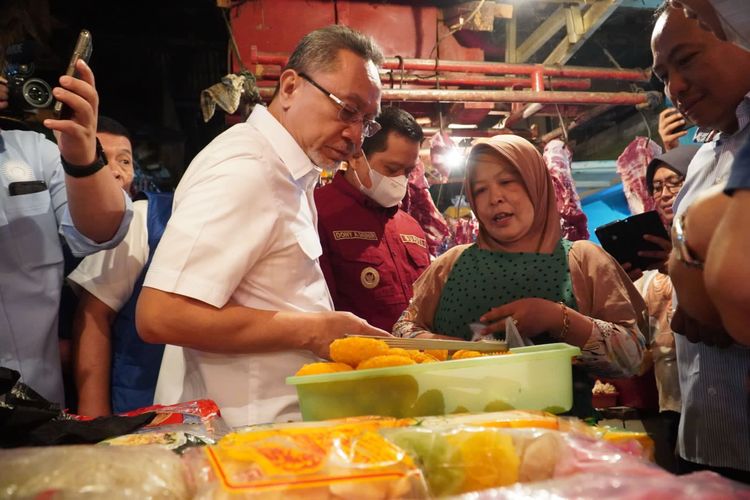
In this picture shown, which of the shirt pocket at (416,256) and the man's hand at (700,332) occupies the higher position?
the shirt pocket at (416,256)

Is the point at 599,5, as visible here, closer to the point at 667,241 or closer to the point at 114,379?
the point at 667,241

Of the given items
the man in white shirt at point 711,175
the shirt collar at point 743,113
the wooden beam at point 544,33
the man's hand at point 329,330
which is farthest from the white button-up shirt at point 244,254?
the wooden beam at point 544,33

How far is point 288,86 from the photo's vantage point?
1982 mm

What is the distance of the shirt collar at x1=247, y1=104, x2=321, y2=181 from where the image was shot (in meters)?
1.79

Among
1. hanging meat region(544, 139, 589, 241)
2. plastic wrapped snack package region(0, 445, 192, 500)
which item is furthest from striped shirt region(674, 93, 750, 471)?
hanging meat region(544, 139, 589, 241)

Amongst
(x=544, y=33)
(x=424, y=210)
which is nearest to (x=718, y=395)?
(x=424, y=210)

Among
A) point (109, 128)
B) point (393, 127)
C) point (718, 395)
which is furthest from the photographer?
point (393, 127)

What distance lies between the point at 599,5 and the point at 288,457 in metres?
5.22

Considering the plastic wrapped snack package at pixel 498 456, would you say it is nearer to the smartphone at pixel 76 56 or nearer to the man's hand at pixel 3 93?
the smartphone at pixel 76 56

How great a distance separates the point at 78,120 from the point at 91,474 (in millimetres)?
1253

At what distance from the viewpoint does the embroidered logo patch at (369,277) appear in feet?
9.67

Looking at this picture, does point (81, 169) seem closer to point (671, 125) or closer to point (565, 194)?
point (671, 125)

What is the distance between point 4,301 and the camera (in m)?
1.78

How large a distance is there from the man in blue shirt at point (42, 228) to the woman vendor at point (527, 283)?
1191mm
